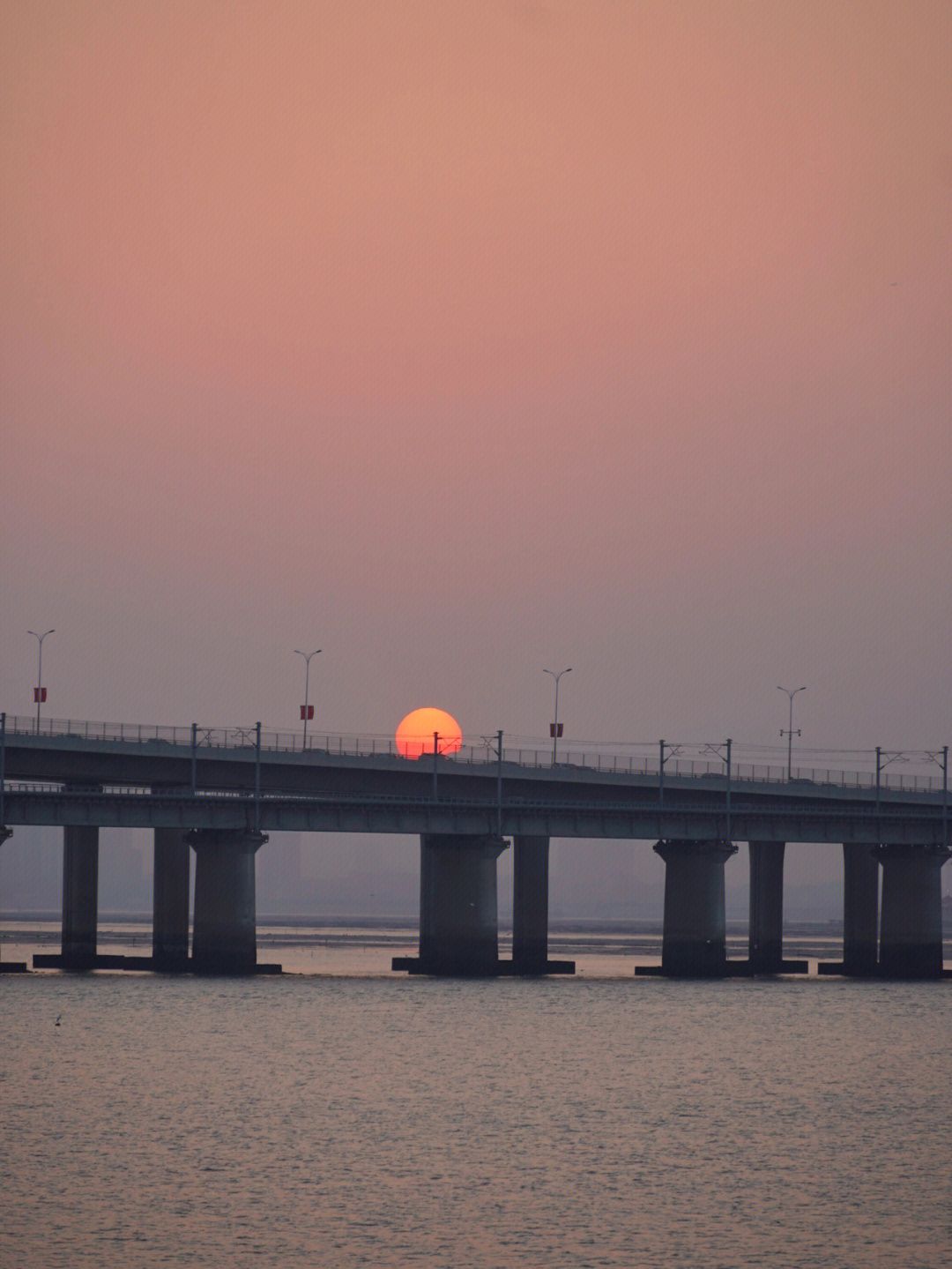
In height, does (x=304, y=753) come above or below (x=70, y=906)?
above

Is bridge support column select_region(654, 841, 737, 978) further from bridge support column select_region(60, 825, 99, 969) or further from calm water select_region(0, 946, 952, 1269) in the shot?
bridge support column select_region(60, 825, 99, 969)

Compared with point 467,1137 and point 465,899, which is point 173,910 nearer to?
point 465,899

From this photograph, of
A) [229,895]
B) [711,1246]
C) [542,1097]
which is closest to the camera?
[711,1246]

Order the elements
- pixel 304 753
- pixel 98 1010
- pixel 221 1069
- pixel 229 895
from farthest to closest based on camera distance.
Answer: pixel 304 753 < pixel 229 895 < pixel 98 1010 < pixel 221 1069

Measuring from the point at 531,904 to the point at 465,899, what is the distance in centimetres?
1563

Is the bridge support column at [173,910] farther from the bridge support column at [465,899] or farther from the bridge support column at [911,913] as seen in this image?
the bridge support column at [911,913]

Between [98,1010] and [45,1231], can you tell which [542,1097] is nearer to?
[45,1231]

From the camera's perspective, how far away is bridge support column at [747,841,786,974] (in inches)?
5832

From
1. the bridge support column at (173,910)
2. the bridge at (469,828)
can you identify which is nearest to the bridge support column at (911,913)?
the bridge at (469,828)

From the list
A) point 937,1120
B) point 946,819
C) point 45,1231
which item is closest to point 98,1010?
point 937,1120

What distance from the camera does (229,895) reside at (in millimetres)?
117188

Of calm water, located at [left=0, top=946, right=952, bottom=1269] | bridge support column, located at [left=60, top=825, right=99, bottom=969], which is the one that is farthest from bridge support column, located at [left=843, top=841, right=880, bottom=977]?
bridge support column, located at [left=60, top=825, right=99, bottom=969]

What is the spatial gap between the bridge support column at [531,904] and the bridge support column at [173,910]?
22.0m

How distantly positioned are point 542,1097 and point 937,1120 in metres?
12.5
